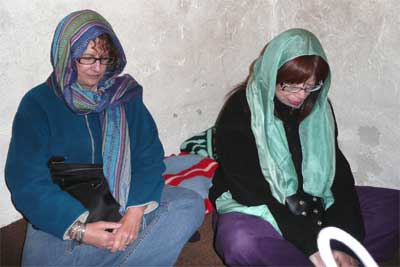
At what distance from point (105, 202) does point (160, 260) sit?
10.9 inches

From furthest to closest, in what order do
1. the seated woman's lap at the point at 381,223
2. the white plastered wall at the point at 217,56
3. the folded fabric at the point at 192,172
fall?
the folded fabric at the point at 192,172 < the white plastered wall at the point at 217,56 < the seated woman's lap at the point at 381,223

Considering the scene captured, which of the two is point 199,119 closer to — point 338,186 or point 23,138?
point 338,186

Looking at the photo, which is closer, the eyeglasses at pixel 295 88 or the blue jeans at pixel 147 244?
the blue jeans at pixel 147 244

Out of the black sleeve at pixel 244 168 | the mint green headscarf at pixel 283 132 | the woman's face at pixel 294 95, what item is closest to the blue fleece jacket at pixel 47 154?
the black sleeve at pixel 244 168

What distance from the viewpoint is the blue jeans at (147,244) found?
1.43 metres

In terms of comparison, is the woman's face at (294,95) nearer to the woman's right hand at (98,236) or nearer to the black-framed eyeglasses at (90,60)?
the black-framed eyeglasses at (90,60)

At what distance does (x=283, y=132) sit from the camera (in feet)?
5.33

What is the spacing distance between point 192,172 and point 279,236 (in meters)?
0.72

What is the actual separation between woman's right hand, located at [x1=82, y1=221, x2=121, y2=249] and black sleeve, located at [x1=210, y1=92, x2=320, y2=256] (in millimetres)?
459

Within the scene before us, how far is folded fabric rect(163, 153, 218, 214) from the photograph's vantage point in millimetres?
2049

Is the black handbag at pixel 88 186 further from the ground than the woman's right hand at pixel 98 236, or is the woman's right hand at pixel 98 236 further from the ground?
the black handbag at pixel 88 186

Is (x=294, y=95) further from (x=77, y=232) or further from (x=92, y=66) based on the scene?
(x=77, y=232)

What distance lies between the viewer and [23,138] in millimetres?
1454

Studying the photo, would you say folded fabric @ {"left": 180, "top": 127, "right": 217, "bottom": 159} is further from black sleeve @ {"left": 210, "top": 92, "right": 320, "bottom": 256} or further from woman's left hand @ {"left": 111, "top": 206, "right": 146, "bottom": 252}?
woman's left hand @ {"left": 111, "top": 206, "right": 146, "bottom": 252}
